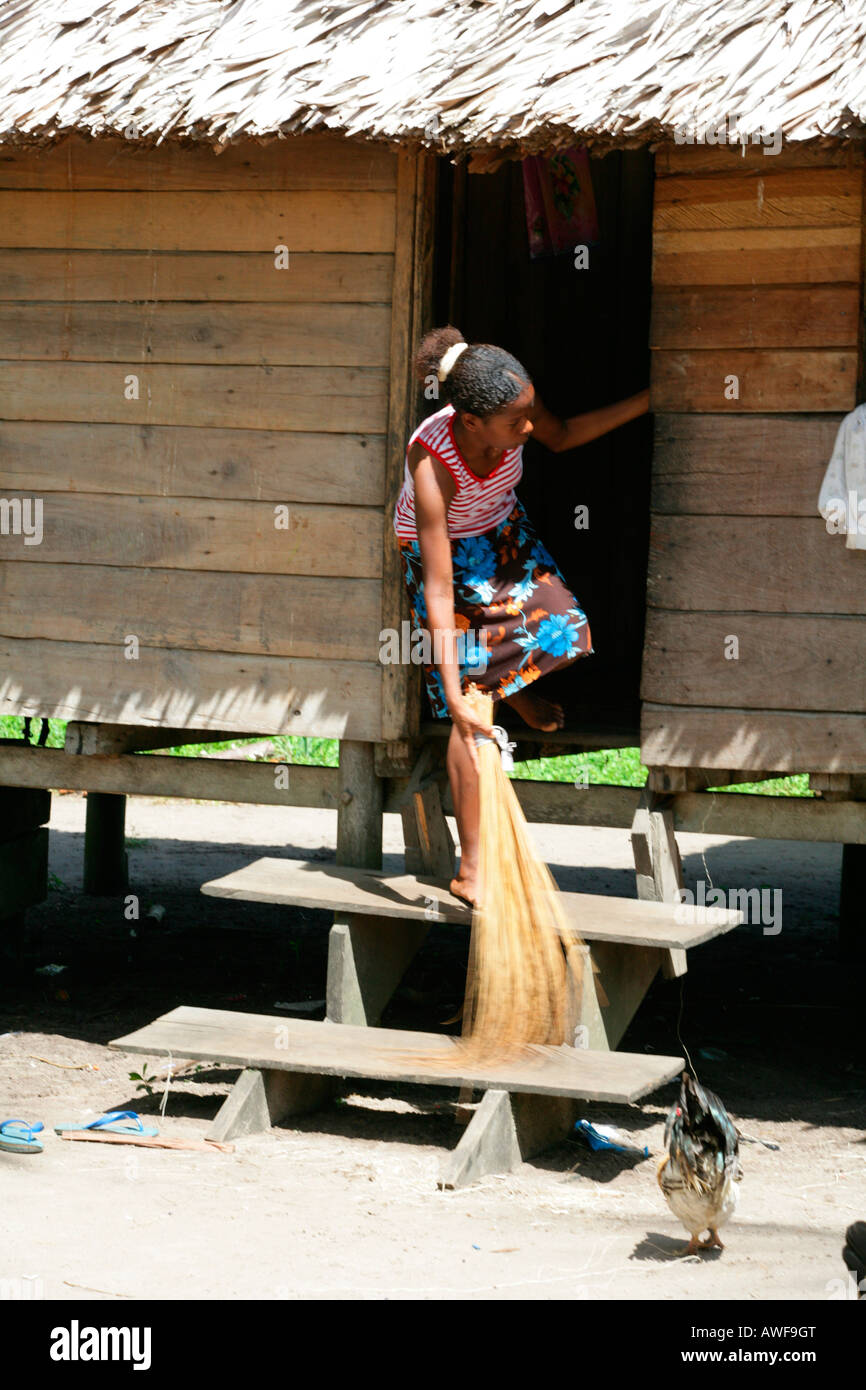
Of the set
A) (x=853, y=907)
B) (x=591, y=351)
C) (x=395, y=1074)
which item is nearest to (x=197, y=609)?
(x=395, y=1074)

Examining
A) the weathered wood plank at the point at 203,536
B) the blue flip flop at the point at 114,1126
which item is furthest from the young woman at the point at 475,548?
the blue flip flop at the point at 114,1126

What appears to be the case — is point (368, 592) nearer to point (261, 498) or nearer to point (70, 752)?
point (261, 498)

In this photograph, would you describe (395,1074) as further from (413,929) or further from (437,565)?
(437,565)

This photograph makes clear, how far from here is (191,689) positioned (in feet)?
19.1

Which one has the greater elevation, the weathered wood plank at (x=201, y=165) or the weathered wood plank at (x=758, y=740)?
the weathered wood plank at (x=201, y=165)

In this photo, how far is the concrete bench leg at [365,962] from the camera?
539 cm

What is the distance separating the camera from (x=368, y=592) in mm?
5594

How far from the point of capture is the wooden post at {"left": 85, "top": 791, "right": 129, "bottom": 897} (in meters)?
8.91

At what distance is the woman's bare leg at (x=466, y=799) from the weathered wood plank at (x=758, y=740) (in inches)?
25.3

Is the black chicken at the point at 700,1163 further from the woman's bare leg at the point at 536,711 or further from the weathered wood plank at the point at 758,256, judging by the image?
the weathered wood plank at the point at 758,256

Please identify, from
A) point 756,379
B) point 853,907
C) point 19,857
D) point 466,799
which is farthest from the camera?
point 853,907

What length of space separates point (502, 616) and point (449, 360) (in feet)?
2.90

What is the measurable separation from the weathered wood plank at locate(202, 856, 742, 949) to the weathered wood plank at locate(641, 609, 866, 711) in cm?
72
